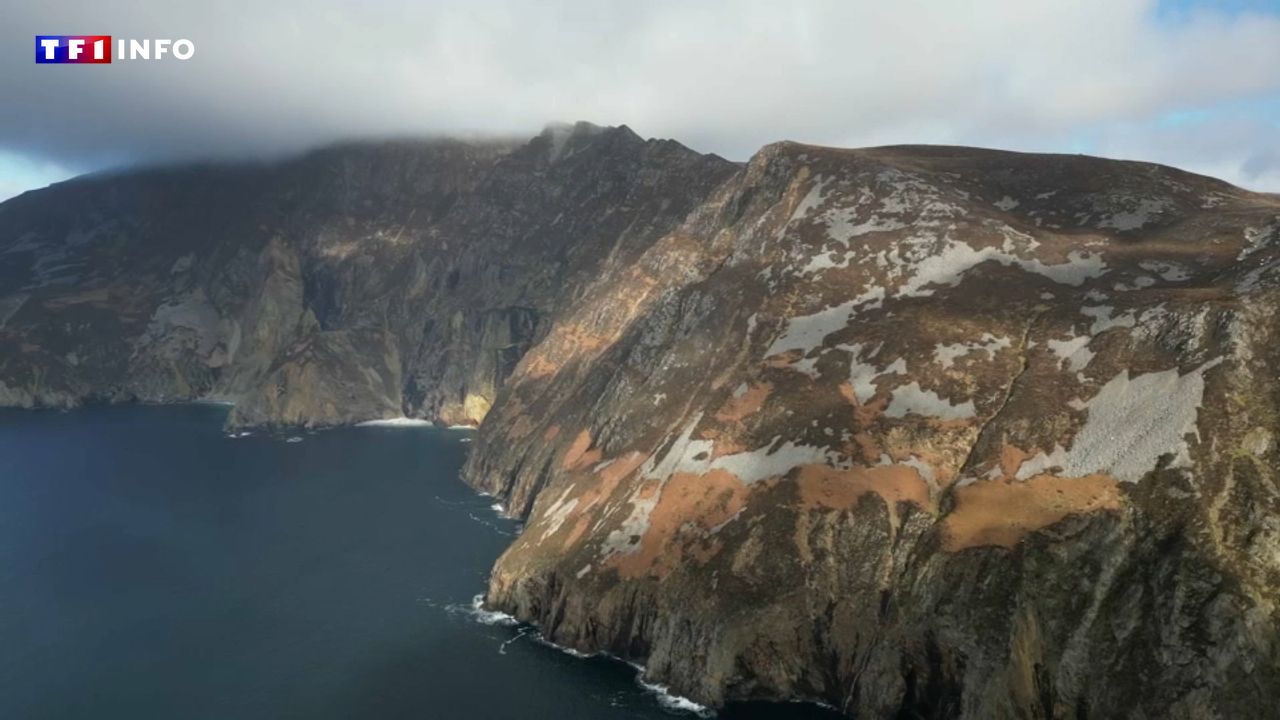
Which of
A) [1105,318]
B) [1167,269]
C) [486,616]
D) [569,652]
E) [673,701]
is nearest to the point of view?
[673,701]

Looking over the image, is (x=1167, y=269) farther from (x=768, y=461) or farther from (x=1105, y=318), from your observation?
(x=768, y=461)

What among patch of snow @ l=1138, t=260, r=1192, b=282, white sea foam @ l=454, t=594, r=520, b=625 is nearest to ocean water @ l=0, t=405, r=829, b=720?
white sea foam @ l=454, t=594, r=520, b=625

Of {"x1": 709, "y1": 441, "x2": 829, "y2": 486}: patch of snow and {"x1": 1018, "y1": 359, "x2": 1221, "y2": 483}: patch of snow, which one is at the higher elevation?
{"x1": 1018, "y1": 359, "x2": 1221, "y2": 483}: patch of snow

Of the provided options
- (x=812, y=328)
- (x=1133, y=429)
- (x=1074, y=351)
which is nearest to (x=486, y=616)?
(x=812, y=328)

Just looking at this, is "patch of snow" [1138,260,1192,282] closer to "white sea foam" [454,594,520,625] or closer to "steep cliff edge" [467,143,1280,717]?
"steep cliff edge" [467,143,1280,717]

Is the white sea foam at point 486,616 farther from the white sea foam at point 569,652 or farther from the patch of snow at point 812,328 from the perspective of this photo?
the patch of snow at point 812,328

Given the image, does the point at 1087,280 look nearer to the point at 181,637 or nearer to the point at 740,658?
the point at 740,658

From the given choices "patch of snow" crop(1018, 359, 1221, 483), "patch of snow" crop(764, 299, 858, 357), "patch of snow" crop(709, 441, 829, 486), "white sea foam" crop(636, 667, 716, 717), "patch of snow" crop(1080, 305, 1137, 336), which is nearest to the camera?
"patch of snow" crop(1018, 359, 1221, 483)

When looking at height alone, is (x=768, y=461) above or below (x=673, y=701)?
above
